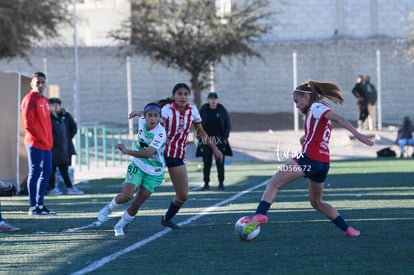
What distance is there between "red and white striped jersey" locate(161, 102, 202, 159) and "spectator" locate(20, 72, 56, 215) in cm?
303

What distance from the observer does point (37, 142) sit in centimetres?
1459

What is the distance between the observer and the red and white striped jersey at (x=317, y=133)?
10.7 meters

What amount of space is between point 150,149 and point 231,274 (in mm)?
3157

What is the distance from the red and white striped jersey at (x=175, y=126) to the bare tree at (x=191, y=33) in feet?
83.2

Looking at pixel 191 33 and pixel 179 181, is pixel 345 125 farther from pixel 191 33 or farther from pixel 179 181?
pixel 191 33

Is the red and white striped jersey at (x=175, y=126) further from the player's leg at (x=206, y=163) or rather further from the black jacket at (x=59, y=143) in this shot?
the black jacket at (x=59, y=143)

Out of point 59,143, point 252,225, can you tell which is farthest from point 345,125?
point 59,143

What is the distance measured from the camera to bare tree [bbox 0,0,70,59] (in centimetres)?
2953

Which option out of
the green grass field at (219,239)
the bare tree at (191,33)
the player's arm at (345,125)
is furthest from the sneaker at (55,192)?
the bare tree at (191,33)

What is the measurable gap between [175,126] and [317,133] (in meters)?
2.23

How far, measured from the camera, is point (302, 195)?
17.6m

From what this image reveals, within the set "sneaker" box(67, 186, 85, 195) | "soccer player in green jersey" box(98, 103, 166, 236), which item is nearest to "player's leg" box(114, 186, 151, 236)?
"soccer player in green jersey" box(98, 103, 166, 236)

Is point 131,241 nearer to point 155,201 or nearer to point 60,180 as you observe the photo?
point 155,201

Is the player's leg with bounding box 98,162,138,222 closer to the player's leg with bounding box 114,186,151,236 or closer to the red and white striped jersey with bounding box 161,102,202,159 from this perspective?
the player's leg with bounding box 114,186,151,236
